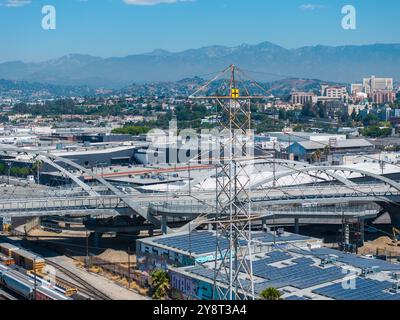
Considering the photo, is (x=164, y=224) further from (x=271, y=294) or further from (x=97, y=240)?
(x=271, y=294)

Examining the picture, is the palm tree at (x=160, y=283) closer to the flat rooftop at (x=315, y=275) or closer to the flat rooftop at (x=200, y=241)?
the flat rooftop at (x=315, y=275)

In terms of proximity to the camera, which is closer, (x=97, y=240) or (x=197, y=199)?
(x=97, y=240)

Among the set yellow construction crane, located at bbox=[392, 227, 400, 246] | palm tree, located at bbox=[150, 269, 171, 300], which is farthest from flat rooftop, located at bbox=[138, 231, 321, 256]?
yellow construction crane, located at bbox=[392, 227, 400, 246]

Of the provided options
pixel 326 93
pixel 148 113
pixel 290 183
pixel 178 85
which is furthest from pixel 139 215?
pixel 178 85

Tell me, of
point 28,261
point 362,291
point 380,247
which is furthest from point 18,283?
point 380,247

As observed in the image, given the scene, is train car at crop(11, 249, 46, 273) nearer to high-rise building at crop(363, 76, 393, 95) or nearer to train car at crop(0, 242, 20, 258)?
train car at crop(0, 242, 20, 258)
